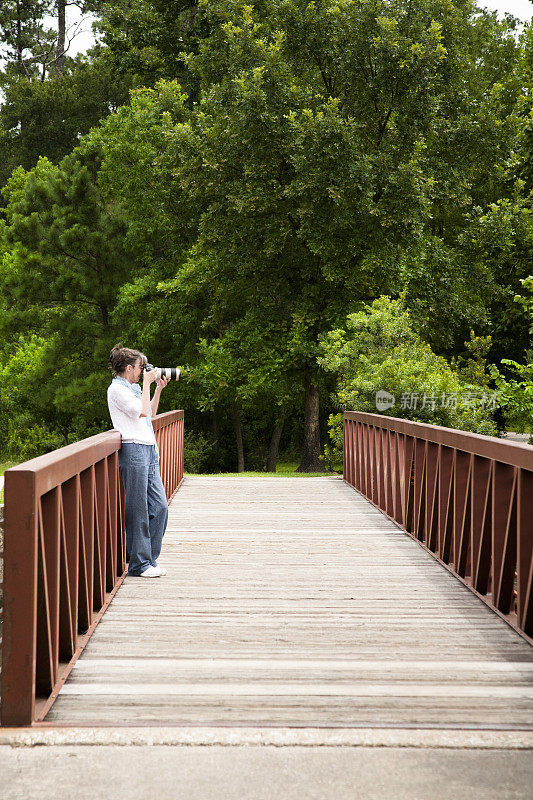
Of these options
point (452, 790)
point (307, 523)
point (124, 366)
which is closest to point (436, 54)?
point (307, 523)

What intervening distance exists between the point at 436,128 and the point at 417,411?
10.8 m

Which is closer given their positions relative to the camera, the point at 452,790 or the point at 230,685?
the point at 452,790

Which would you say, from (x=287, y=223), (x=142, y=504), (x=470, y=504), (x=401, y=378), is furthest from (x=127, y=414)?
(x=287, y=223)

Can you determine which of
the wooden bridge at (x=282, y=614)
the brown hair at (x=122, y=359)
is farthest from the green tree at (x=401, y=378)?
the brown hair at (x=122, y=359)

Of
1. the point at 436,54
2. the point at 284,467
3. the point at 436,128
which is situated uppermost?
the point at 436,54

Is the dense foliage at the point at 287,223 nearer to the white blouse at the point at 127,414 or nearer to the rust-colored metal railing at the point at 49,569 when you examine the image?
the white blouse at the point at 127,414

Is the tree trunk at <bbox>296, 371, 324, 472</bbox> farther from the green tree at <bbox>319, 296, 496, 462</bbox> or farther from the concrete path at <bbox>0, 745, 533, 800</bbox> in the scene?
the concrete path at <bbox>0, 745, 533, 800</bbox>

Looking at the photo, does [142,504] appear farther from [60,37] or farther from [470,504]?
[60,37]

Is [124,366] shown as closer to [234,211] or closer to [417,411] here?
[417,411]

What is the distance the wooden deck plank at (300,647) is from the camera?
3.53 metres

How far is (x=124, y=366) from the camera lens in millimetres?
5672

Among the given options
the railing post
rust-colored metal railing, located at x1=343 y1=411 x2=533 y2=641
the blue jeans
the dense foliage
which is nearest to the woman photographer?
the blue jeans

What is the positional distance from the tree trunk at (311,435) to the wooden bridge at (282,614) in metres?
13.4

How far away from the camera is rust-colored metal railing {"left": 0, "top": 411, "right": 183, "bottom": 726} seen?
330 cm
